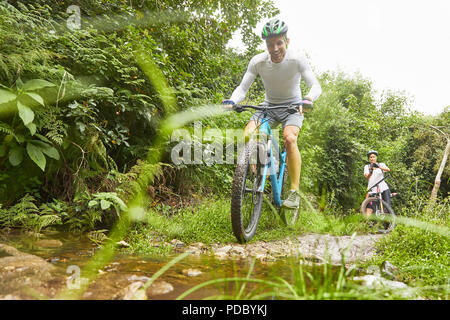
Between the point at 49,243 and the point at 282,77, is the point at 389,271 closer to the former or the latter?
the point at 282,77

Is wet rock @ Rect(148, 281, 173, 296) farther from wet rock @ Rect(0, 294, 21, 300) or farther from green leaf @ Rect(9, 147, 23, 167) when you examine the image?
green leaf @ Rect(9, 147, 23, 167)

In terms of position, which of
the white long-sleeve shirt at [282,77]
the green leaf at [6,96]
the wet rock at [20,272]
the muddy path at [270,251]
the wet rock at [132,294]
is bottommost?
the muddy path at [270,251]

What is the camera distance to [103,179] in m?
2.99

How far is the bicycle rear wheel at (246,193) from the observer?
254 cm

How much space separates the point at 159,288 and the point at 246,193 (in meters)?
1.79

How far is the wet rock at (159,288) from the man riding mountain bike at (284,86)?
182 centimetres

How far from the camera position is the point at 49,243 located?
220 cm

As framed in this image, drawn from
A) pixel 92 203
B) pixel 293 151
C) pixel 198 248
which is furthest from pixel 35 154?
pixel 293 151

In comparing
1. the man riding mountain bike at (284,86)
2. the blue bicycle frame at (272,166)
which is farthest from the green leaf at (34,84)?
the blue bicycle frame at (272,166)

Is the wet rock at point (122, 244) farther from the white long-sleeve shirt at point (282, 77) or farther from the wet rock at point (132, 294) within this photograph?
the white long-sleeve shirt at point (282, 77)

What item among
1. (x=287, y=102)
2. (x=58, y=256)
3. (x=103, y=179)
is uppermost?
(x=287, y=102)
